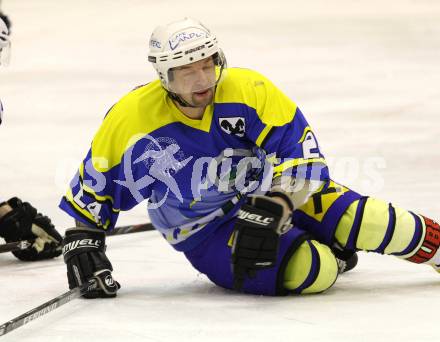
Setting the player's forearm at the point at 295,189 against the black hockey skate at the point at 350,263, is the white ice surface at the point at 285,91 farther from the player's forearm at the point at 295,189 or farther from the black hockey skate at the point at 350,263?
the player's forearm at the point at 295,189

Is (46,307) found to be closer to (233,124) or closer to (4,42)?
(233,124)

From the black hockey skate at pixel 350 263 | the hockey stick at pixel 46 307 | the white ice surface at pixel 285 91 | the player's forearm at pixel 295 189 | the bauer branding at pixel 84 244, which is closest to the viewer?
the hockey stick at pixel 46 307

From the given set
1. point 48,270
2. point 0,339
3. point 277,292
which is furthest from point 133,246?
point 0,339

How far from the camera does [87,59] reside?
23.1ft

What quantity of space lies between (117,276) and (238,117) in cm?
76

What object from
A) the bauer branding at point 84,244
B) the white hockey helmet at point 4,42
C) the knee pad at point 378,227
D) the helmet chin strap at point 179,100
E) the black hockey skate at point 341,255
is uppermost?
the white hockey helmet at point 4,42

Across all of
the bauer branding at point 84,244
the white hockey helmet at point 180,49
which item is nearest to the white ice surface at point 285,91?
the bauer branding at point 84,244

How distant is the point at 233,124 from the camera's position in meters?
2.79

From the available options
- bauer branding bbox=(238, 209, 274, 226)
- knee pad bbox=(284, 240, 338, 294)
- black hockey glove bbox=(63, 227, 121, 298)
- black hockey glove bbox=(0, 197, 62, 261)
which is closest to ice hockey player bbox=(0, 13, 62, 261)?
black hockey glove bbox=(0, 197, 62, 261)

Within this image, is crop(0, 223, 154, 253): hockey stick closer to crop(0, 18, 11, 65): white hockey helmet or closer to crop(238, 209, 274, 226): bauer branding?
crop(0, 18, 11, 65): white hockey helmet

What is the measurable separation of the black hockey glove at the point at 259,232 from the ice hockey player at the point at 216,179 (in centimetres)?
7

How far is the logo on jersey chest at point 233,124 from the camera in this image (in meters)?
2.79

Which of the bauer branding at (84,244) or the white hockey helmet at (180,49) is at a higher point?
the white hockey helmet at (180,49)

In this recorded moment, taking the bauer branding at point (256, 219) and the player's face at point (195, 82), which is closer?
the bauer branding at point (256, 219)
